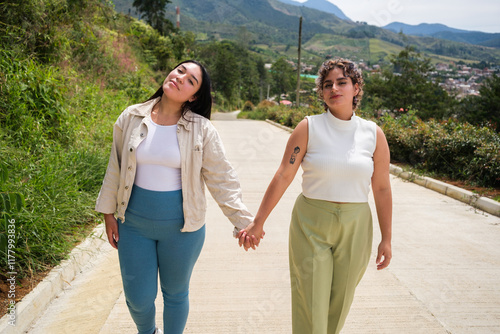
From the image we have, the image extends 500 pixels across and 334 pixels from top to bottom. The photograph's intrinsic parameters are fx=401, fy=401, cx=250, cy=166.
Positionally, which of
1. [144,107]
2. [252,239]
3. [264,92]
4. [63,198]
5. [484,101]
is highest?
[144,107]

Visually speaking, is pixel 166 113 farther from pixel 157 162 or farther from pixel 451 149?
pixel 451 149

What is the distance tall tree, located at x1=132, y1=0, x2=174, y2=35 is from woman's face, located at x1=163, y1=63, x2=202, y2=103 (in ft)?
135

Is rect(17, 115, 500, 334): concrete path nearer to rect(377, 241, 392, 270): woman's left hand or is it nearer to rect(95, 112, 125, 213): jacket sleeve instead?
rect(377, 241, 392, 270): woman's left hand

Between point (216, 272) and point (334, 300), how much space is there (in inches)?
76.2

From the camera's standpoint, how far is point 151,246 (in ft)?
7.52

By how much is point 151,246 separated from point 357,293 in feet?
6.97

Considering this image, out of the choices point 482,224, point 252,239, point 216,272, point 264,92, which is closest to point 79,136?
point 216,272

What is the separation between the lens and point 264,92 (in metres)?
93.1

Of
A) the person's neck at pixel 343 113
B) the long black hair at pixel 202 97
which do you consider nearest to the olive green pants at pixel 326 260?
the person's neck at pixel 343 113

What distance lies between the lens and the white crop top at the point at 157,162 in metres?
2.23

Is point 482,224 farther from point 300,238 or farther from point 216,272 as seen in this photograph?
point 300,238

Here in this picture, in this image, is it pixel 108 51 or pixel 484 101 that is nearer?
pixel 108 51

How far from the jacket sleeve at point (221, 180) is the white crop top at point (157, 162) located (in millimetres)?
196

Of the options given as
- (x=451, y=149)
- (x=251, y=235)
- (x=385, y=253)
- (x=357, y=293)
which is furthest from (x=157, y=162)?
(x=451, y=149)
